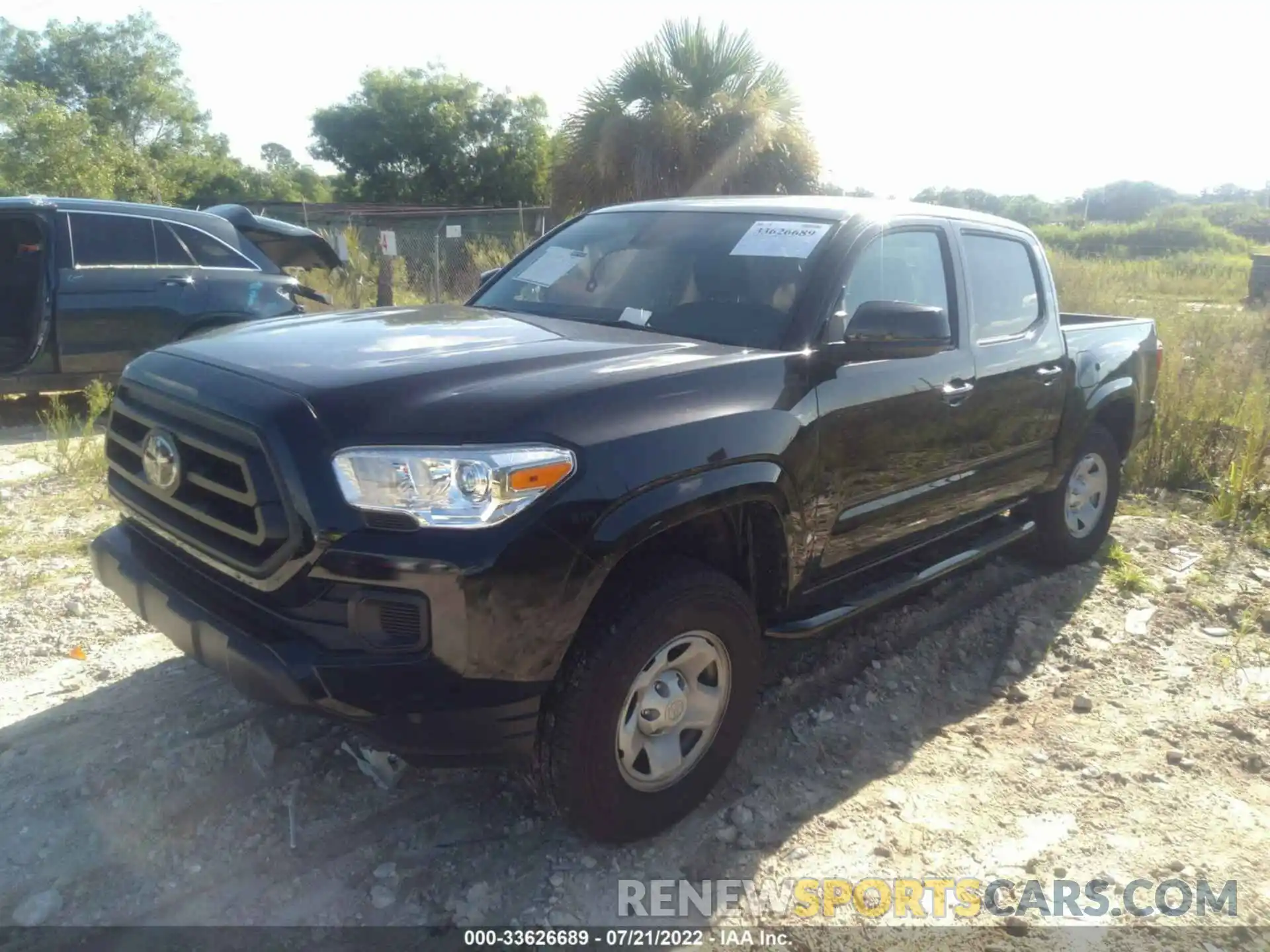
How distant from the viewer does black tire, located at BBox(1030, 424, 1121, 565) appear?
5.00 metres

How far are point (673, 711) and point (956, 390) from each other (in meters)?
1.78

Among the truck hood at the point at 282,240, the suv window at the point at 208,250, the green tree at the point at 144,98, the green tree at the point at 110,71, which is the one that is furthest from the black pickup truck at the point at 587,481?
the green tree at the point at 110,71

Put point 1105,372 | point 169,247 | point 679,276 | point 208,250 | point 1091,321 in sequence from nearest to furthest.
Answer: point 679,276 < point 1105,372 < point 1091,321 < point 169,247 < point 208,250

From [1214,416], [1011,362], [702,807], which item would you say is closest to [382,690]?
[702,807]

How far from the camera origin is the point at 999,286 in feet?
14.3

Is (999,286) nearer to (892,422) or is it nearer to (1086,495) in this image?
(892,422)

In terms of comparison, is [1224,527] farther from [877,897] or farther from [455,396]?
[455,396]

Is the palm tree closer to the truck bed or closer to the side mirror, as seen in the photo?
the truck bed

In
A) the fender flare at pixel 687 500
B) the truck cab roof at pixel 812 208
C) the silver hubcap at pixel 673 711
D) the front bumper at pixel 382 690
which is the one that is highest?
the truck cab roof at pixel 812 208

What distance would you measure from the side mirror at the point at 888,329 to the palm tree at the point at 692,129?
11071mm

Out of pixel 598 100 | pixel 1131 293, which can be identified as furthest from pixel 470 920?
pixel 1131 293

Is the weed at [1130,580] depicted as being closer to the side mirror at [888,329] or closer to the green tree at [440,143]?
the side mirror at [888,329]

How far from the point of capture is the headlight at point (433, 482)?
2318mm

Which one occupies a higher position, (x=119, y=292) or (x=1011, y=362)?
→ (x=119, y=292)
